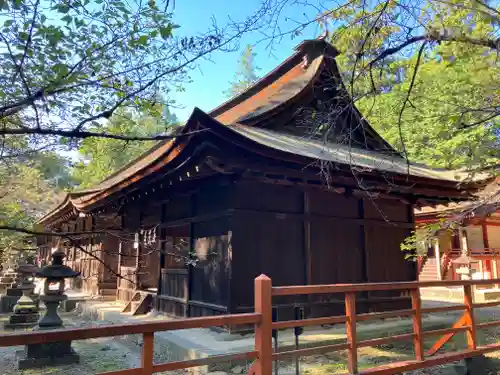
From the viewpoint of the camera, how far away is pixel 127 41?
3.02m

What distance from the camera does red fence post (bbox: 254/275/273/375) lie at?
11.2 ft

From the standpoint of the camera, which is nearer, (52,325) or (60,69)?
(60,69)

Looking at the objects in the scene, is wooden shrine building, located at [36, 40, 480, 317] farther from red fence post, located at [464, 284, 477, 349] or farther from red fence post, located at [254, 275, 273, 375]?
red fence post, located at [464, 284, 477, 349]

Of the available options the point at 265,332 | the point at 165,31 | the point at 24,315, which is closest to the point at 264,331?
the point at 265,332

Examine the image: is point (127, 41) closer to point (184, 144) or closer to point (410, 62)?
point (184, 144)

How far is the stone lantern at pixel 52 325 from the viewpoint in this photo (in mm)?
6305

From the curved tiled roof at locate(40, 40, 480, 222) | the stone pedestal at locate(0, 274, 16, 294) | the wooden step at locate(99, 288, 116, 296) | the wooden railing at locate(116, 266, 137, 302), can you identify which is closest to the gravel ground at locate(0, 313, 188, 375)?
the wooden railing at locate(116, 266, 137, 302)

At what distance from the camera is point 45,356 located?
6.36m

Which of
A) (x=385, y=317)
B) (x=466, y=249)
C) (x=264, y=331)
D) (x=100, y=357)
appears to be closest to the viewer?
(x=264, y=331)

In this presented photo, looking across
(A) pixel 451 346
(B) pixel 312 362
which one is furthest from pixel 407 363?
(A) pixel 451 346

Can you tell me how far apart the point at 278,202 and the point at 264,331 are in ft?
12.1

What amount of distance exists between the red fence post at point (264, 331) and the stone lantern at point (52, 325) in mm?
3681

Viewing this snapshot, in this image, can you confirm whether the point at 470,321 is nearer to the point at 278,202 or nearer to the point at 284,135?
the point at 278,202

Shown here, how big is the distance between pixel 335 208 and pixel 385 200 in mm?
1497
